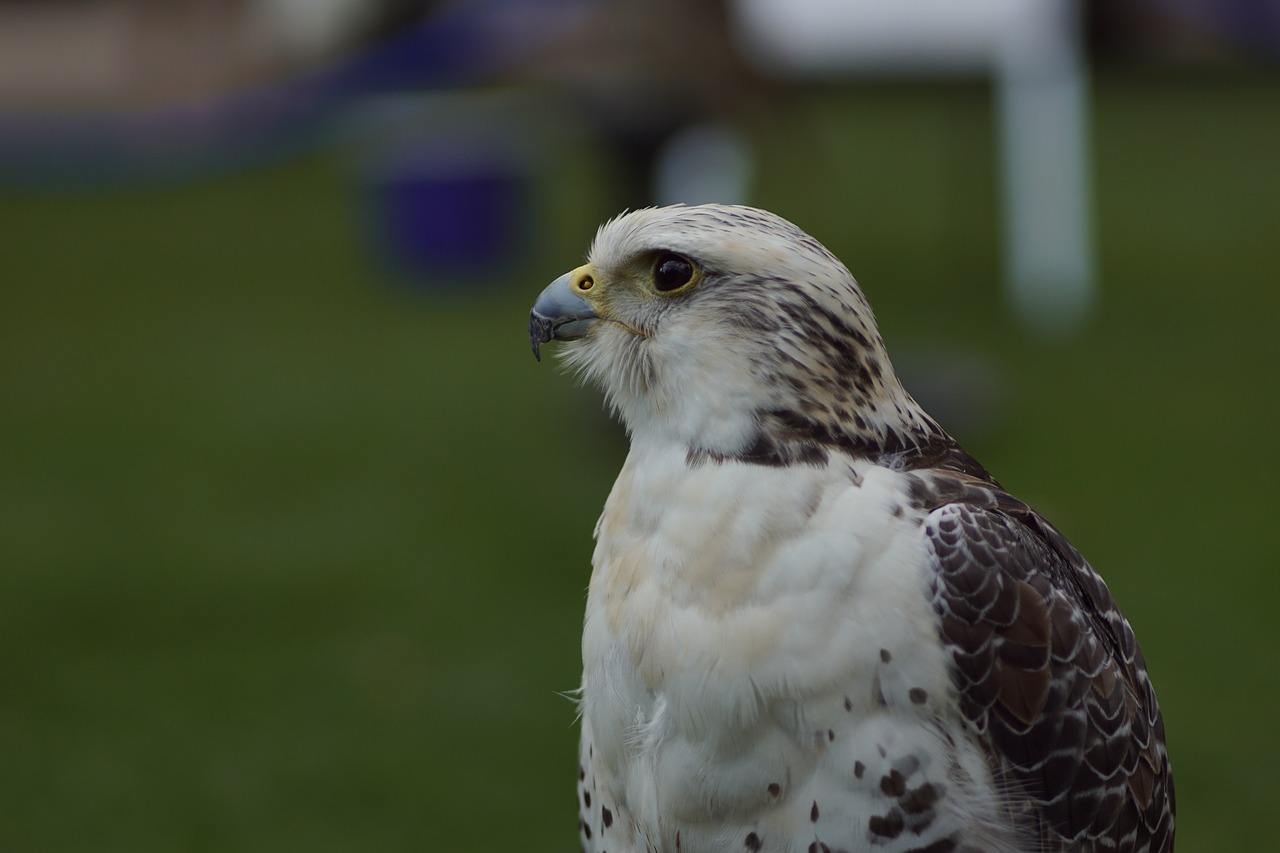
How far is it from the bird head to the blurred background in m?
2.48

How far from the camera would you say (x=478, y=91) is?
12055 mm

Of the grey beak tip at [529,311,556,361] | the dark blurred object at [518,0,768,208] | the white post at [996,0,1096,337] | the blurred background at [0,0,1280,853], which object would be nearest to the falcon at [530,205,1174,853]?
the grey beak tip at [529,311,556,361]

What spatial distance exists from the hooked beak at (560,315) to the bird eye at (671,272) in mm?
131

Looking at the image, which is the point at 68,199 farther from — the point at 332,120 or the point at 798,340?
the point at 798,340

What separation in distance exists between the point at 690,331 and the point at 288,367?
715cm

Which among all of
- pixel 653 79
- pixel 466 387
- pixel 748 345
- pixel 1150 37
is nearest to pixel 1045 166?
pixel 653 79

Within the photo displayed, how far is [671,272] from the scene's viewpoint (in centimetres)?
221

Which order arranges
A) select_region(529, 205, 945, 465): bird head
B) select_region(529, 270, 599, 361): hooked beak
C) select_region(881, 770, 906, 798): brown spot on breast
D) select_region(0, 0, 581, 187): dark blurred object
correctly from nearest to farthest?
select_region(881, 770, 906, 798): brown spot on breast, select_region(529, 205, 945, 465): bird head, select_region(529, 270, 599, 361): hooked beak, select_region(0, 0, 581, 187): dark blurred object

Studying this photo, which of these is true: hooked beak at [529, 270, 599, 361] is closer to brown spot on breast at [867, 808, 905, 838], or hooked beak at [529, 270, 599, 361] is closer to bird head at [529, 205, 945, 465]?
bird head at [529, 205, 945, 465]

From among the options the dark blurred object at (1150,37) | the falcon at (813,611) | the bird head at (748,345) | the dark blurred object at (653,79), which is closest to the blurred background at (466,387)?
the dark blurred object at (653,79)

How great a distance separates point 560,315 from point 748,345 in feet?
1.12

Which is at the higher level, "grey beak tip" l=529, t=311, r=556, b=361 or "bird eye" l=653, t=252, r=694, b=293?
"bird eye" l=653, t=252, r=694, b=293

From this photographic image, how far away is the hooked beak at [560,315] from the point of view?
232 cm

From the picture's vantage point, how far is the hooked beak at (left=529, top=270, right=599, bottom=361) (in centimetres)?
232
